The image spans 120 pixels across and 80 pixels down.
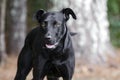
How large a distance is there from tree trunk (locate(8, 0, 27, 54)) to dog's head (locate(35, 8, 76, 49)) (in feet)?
25.5

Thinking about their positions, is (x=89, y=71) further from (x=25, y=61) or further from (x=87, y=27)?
(x=25, y=61)

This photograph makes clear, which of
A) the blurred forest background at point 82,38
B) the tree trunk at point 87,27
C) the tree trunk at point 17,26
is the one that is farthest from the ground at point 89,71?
the tree trunk at point 17,26

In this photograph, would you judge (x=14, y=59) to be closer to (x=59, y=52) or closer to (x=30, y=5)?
(x=30, y=5)

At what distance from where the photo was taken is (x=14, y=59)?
15.8 meters

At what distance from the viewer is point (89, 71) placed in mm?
14305

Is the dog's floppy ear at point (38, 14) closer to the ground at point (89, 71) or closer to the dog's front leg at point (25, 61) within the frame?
the dog's front leg at point (25, 61)

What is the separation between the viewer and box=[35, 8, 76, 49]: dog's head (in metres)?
7.96

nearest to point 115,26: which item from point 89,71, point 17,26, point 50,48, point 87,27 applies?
point 17,26

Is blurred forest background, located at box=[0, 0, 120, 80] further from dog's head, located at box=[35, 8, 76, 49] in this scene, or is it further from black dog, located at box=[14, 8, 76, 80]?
dog's head, located at box=[35, 8, 76, 49]

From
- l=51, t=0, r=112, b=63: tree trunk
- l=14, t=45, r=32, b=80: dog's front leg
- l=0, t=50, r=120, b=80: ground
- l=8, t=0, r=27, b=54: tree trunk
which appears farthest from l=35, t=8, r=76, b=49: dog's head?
l=8, t=0, r=27, b=54: tree trunk

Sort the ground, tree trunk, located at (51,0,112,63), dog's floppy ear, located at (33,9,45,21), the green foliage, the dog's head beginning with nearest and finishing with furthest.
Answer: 1. the dog's head
2. dog's floppy ear, located at (33,9,45,21)
3. the ground
4. tree trunk, located at (51,0,112,63)
5. the green foliage

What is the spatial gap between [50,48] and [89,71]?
6241 millimetres

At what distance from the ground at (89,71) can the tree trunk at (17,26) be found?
658 mm

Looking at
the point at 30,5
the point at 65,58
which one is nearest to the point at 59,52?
the point at 65,58
